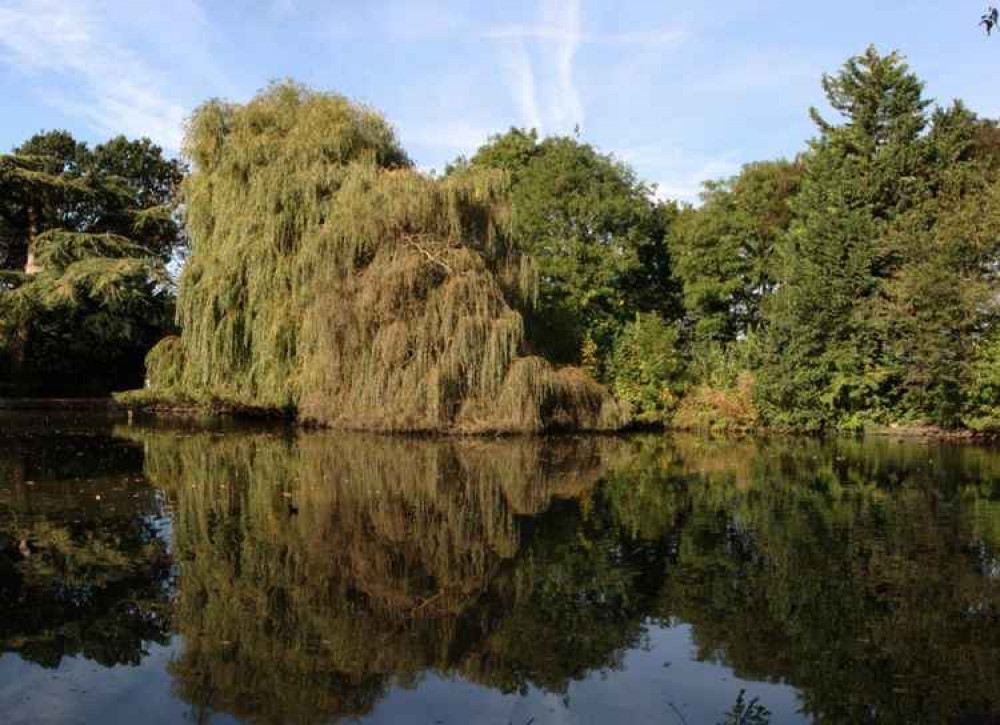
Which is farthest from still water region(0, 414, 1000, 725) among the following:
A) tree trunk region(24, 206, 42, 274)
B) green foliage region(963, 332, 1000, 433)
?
tree trunk region(24, 206, 42, 274)

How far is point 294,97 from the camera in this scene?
26.8 m

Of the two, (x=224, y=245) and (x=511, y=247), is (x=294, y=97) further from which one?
(x=511, y=247)

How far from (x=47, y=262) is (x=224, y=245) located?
12.8m

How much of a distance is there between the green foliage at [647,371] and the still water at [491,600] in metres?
14.0

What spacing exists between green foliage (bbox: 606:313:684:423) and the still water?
46.1ft

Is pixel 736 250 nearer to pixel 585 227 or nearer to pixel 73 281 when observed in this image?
pixel 585 227

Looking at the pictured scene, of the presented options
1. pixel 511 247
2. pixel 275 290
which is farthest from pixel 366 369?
pixel 511 247

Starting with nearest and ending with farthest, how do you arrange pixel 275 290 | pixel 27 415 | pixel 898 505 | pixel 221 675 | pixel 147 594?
pixel 221 675, pixel 147 594, pixel 898 505, pixel 275 290, pixel 27 415

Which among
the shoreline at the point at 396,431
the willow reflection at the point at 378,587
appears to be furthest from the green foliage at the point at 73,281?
the willow reflection at the point at 378,587

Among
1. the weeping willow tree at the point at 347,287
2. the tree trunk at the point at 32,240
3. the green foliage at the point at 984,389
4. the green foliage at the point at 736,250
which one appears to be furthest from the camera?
the tree trunk at the point at 32,240

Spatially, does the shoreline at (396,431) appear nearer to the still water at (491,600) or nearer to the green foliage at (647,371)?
the green foliage at (647,371)

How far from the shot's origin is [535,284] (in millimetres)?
24812

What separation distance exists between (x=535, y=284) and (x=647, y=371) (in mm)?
6461

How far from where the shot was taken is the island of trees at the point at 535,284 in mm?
22172
